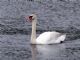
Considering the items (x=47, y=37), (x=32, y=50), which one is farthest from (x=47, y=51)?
(x=47, y=37)

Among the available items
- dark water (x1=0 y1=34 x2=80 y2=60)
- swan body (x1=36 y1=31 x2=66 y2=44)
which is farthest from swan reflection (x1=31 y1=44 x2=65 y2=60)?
swan body (x1=36 y1=31 x2=66 y2=44)

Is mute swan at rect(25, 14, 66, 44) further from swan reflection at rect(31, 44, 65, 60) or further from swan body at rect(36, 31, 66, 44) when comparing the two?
swan reflection at rect(31, 44, 65, 60)

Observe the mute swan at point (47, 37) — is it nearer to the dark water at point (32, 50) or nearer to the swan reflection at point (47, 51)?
the dark water at point (32, 50)

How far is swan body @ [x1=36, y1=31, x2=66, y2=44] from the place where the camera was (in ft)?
64.5

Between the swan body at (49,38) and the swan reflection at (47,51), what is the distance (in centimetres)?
38

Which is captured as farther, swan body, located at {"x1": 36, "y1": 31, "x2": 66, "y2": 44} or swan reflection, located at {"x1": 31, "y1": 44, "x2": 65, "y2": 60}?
swan body, located at {"x1": 36, "y1": 31, "x2": 66, "y2": 44}

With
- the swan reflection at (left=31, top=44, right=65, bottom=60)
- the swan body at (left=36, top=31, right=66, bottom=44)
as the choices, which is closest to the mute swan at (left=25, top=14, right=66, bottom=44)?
the swan body at (left=36, top=31, right=66, bottom=44)

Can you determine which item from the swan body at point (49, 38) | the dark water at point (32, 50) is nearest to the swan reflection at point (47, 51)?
the dark water at point (32, 50)

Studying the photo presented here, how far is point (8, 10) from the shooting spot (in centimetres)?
2600

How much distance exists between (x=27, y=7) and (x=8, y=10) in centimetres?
161

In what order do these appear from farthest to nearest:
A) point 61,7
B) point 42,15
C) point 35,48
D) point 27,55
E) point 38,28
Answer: point 61,7 → point 42,15 → point 38,28 → point 35,48 → point 27,55

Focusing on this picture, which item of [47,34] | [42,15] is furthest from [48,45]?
[42,15]

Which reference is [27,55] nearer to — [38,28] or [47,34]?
[47,34]

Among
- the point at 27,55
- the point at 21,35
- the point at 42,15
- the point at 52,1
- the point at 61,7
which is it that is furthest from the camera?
the point at 52,1
